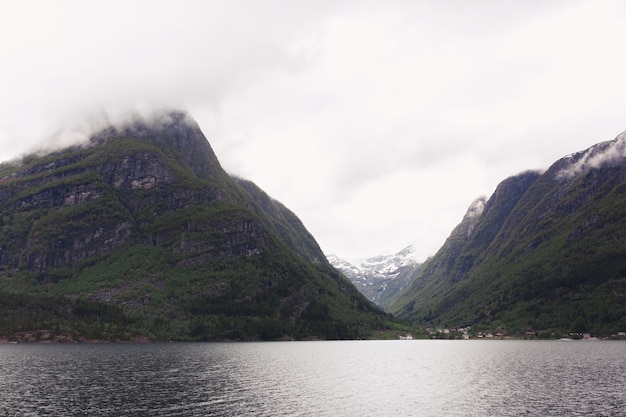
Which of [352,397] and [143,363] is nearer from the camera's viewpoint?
[352,397]

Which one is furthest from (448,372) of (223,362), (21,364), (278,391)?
(21,364)

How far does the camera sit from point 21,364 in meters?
130

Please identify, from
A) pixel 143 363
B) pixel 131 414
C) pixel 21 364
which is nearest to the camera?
pixel 131 414

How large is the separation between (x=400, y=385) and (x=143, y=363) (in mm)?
80199

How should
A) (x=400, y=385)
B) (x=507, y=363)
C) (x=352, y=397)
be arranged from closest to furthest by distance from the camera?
(x=352, y=397), (x=400, y=385), (x=507, y=363)

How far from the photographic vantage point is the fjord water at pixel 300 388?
76.0m

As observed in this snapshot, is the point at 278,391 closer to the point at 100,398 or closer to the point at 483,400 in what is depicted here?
the point at 100,398

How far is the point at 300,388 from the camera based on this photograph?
9975 centimetres

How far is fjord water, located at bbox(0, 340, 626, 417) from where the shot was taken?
249ft

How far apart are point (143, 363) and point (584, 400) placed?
Result: 117043 millimetres

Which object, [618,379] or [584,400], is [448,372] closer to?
[618,379]

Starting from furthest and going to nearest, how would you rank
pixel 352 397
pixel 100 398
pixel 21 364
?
pixel 21 364 < pixel 352 397 < pixel 100 398

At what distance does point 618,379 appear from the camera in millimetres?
107188

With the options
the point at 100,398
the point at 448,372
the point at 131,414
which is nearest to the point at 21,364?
the point at 100,398
